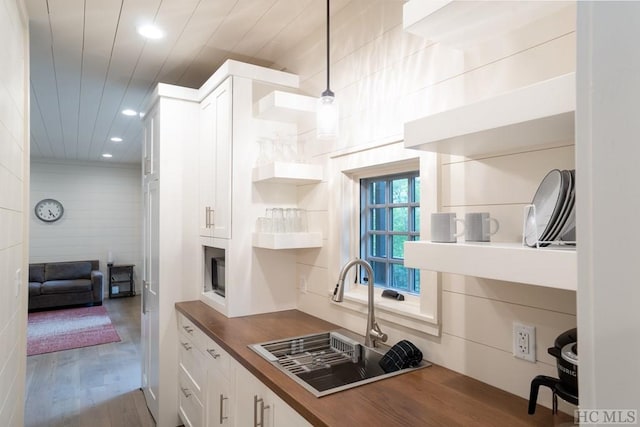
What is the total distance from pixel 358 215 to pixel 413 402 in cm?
113

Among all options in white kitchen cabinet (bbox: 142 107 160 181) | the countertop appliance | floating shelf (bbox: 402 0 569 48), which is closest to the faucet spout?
the countertop appliance

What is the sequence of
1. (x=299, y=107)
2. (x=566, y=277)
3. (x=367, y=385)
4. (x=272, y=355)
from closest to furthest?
(x=566, y=277) < (x=367, y=385) < (x=272, y=355) < (x=299, y=107)

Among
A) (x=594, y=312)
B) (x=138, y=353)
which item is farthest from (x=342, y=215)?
(x=138, y=353)

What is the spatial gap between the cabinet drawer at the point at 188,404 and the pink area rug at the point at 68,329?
2.71m

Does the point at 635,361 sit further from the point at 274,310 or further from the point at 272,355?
the point at 274,310

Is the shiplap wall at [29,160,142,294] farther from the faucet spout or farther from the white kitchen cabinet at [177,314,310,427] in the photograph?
the faucet spout

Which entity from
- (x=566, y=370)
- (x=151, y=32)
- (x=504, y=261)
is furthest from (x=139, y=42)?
(x=566, y=370)

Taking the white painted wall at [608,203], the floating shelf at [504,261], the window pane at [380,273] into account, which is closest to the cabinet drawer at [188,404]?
the window pane at [380,273]

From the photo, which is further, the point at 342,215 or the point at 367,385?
the point at 342,215

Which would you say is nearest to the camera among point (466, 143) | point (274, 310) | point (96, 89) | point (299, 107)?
point (466, 143)

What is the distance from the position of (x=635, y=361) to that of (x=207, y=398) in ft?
7.32

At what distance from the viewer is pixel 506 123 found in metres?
1.01

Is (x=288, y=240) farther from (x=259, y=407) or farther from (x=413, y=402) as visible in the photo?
(x=413, y=402)

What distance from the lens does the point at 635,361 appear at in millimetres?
343
